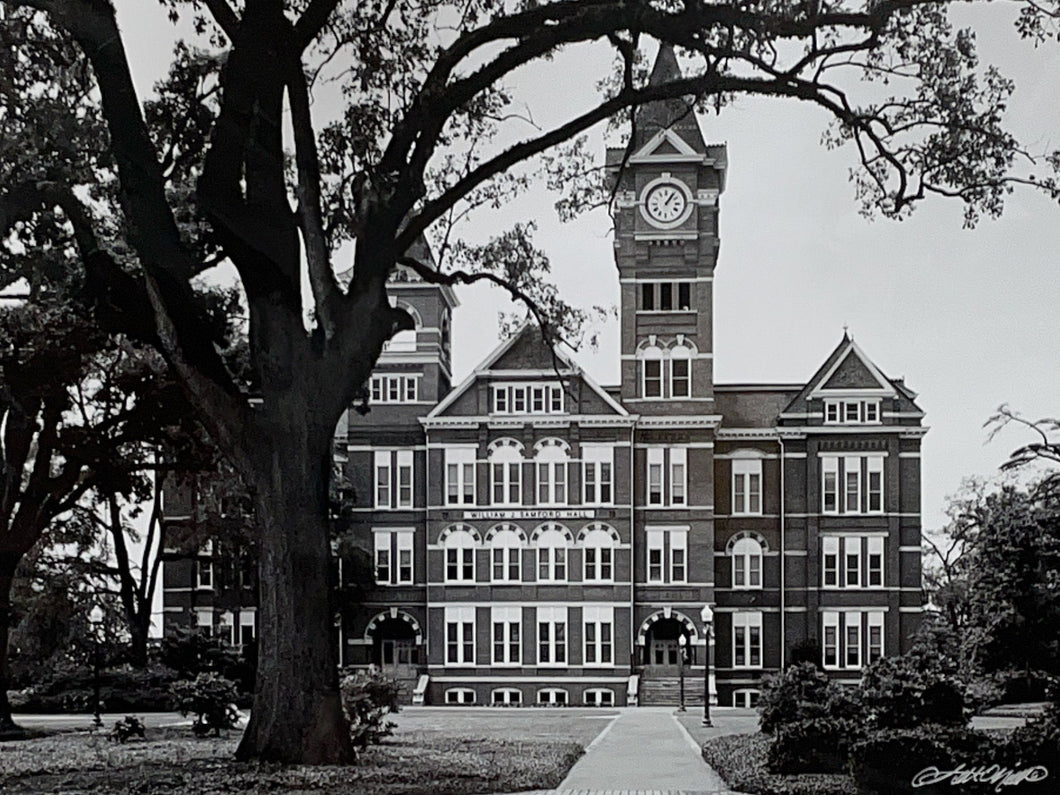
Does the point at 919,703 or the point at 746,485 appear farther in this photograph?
the point at 746,485

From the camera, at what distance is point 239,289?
26.0 metres

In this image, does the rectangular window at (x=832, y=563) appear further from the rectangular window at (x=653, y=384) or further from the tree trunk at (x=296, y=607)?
the tree trunk at (x=296, y=607)

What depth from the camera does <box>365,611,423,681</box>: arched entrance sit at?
163 ft

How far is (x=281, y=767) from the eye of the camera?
1491 centimetres

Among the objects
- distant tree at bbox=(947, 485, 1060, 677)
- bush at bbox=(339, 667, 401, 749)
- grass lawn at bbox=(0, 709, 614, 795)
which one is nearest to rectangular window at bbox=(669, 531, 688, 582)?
distant tree at bbox=(947, 485, 1060, 677)

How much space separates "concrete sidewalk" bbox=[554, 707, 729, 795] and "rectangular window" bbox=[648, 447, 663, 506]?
856 inches

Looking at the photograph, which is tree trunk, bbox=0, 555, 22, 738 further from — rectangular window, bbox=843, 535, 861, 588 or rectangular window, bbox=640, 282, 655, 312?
rectangular window, bbox=843, 535, 861, 588

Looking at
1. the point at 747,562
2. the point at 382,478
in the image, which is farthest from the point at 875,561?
the point at 382,478

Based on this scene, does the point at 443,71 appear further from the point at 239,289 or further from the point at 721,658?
the point at 721,658

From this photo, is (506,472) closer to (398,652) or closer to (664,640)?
(398,652)

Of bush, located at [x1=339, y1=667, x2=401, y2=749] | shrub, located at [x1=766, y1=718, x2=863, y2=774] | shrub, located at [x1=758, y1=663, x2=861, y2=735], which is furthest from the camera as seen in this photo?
shrub, located at [x1=758, y1=663, x2=861, y2=735]

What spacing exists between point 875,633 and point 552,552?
10696mm

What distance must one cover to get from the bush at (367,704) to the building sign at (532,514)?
21.5 m

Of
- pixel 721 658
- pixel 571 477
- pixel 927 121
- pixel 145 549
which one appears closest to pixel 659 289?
pixel 571 477
